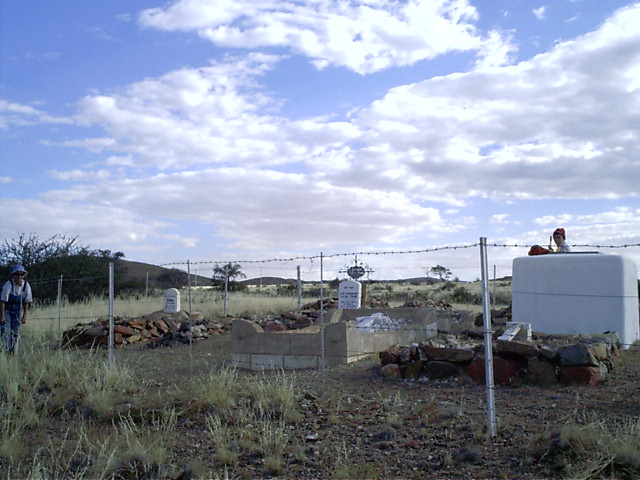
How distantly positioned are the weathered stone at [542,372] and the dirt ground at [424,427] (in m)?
0.15

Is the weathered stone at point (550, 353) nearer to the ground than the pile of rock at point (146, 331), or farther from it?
farther from it

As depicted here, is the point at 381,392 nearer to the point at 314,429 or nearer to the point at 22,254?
the point at 314,429

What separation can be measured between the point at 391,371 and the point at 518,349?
1926mm

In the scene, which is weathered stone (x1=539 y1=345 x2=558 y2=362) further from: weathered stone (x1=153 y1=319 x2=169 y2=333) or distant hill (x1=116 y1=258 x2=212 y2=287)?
distant hill (x1=116 y1=258 x2=212 y2=287)

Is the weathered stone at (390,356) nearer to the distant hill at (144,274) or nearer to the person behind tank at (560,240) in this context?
the person behind tank at (560,240)

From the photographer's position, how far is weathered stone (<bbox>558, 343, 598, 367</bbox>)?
8.58 m

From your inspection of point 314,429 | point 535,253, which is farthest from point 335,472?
point 535,253

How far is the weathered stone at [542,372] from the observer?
861 cm

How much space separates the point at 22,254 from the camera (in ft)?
99.3

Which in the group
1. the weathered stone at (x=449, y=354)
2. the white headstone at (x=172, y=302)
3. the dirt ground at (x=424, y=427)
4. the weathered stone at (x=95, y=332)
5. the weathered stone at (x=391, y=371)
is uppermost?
the white headstone at (x=172, y=302)

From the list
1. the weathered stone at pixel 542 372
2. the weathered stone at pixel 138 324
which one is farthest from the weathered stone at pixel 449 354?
the weathered stone at pixel 138 324

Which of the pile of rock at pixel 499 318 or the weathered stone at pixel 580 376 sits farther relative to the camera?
the pile of rock at pixel 499 318

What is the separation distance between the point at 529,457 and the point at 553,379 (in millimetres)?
3147

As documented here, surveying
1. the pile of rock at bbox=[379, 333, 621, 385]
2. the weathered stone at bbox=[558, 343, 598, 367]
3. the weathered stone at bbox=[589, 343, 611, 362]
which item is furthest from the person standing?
the weathered stone at bbox=[589, 343, 611, 362]
